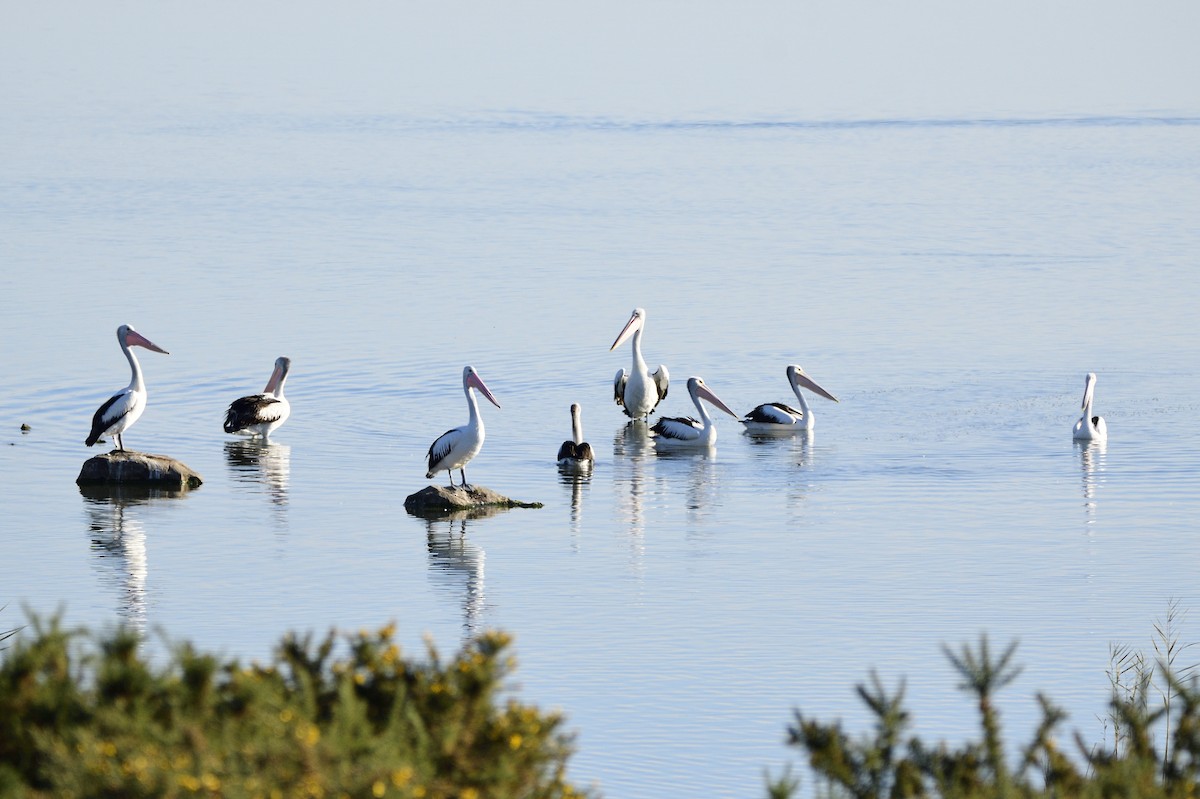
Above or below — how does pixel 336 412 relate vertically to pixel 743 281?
below

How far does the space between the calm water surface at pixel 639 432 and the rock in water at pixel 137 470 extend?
0.30 meters

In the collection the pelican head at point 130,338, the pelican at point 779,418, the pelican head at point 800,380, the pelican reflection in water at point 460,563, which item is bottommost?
the pelican reflection in water at point 460,563

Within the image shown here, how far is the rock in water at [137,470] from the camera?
1464cm

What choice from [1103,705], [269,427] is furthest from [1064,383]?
[1103,705]

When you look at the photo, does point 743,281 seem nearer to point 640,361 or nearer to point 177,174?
point 640,361

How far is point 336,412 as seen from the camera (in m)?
18.2

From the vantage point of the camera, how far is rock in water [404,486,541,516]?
13617 mm

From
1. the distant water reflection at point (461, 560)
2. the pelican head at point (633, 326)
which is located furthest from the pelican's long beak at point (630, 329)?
the distant water reflection at point (461, 560)

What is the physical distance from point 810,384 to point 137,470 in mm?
6693

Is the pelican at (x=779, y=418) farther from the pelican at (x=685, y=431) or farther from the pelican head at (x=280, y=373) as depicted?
the pelican head at (x=280, y=373)

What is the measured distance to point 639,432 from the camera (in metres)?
18.4

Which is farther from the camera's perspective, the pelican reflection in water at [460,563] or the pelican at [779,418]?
the pelican at [779,418]

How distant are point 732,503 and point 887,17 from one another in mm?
86687

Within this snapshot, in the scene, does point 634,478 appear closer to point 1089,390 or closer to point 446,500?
point 446,500
